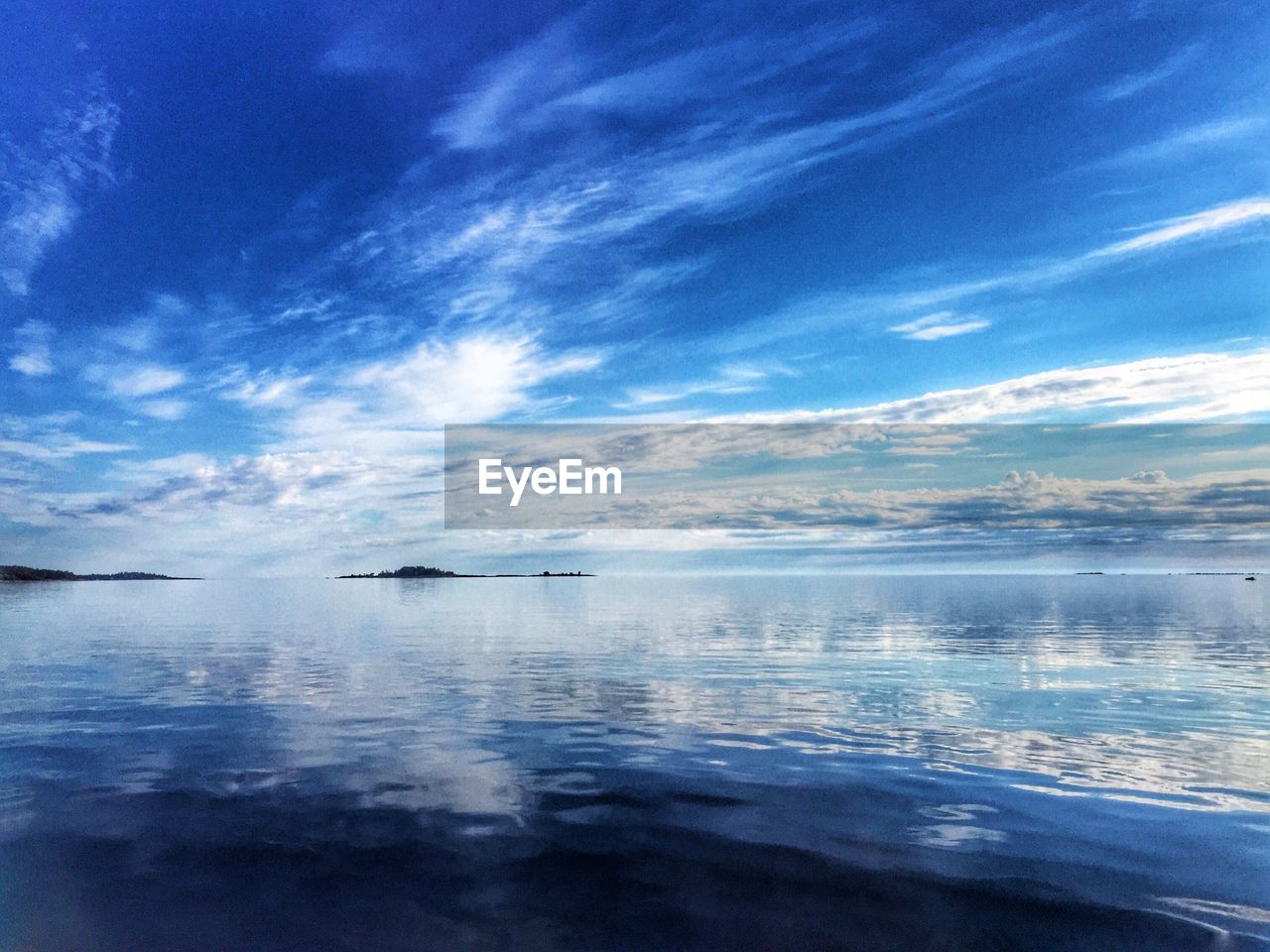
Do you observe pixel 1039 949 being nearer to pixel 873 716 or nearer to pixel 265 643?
pixel 873 716

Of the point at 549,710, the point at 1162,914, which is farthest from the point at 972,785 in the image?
the point at 549,710

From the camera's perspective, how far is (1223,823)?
1644cm

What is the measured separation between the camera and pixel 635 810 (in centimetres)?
1711

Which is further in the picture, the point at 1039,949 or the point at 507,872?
the point at 507,872

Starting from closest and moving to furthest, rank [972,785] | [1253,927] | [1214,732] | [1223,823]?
[1253,927]
[1223,823]
[972,785]
[1214,732]

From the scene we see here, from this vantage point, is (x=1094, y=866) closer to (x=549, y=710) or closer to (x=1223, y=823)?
(x=1223, y=823)

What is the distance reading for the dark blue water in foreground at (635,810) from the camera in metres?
11.9

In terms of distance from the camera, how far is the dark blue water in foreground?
11.9 metres

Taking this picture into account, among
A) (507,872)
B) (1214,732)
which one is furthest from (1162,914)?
(1214,732)

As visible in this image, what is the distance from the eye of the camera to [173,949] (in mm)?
11039

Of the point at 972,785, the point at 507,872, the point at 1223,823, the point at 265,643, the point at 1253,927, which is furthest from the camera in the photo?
the point at 265,643

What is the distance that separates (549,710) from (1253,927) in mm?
21729

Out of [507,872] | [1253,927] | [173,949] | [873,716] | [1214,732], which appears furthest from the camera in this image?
[873,716]

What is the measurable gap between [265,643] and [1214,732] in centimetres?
5593
